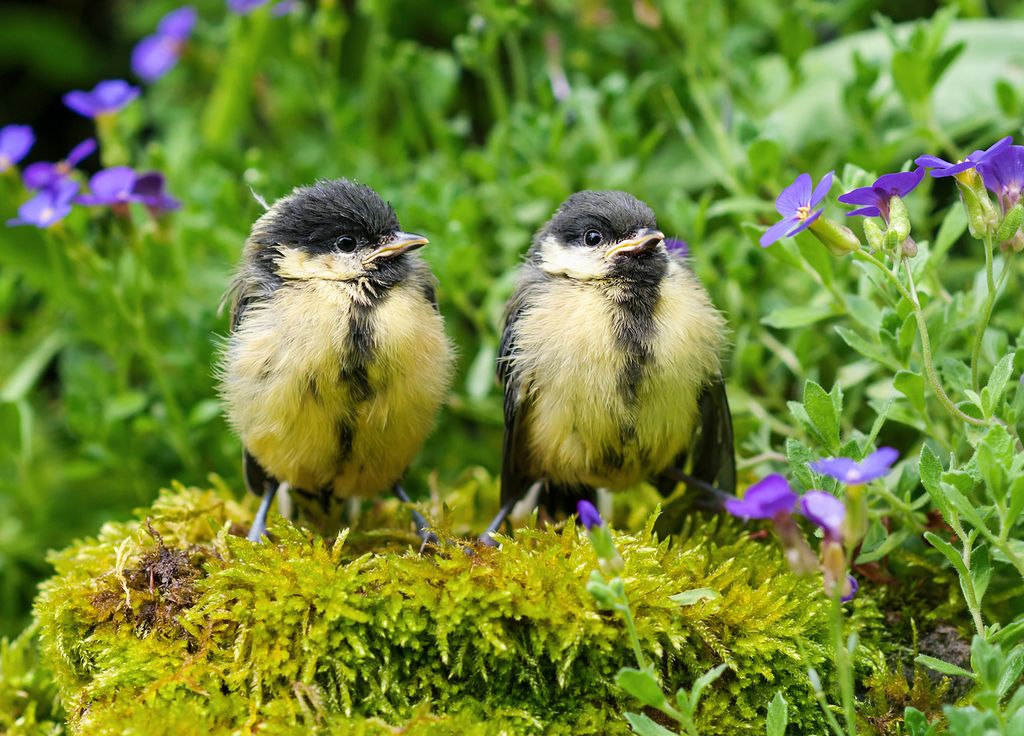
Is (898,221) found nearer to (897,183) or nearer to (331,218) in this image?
(897,183)

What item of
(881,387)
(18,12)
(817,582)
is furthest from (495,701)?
(18,12)

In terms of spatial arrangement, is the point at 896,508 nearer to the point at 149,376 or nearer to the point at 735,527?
the point at 735,527

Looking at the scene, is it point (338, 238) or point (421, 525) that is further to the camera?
point (421, 525)

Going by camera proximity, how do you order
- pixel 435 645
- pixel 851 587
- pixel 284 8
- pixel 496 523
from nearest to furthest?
1. pixel 851 587
2. pixel 435 645
3. pixel 496 523
4. pixel 284 8

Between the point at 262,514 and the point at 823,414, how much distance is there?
1316 mm

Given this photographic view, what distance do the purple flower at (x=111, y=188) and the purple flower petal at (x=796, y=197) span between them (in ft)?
5.40

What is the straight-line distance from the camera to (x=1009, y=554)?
1.65 metres

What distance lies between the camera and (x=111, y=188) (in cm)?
253

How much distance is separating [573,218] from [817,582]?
3.05 ft

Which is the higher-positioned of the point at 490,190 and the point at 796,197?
the point at 796,197

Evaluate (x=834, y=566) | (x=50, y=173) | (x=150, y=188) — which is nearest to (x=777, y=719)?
(x=834, y=566)

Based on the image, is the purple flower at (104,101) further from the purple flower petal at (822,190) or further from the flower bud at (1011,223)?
the flower bud at (1011,223)

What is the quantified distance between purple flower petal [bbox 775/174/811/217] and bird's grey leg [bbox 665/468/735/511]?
2.66 feet

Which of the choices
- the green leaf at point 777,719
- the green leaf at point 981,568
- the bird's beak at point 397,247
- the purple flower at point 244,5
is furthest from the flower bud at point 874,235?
the purple flower at point 244,5
